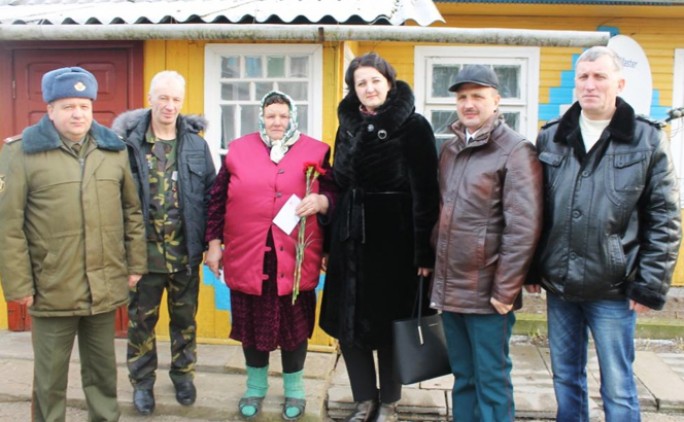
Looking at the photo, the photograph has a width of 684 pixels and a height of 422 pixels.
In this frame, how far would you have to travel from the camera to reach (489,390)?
2885 millimetres

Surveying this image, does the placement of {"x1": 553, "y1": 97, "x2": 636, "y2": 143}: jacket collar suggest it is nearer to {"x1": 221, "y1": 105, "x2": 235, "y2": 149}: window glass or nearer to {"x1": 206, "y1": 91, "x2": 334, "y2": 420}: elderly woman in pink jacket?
{"x1": 206, "y1": 91, "x2": 334, "y2": 420}: elderly woman in pink jacket

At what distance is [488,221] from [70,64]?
11.1 ft

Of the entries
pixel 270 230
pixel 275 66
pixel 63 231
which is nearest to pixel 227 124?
pixel 275 66

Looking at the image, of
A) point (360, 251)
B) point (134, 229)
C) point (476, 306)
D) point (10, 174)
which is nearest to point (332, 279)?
point (360, 251)

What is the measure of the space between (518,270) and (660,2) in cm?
372

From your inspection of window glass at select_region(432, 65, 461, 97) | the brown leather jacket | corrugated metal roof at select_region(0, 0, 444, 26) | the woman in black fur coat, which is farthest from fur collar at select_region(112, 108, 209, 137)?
window glass at select_region(432, 65, 461, 97)

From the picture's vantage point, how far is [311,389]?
12.6 ft

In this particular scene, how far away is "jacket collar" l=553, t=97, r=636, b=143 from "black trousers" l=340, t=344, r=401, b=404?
1.40 m

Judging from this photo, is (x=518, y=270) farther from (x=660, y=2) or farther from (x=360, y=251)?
(x=660, y=2)

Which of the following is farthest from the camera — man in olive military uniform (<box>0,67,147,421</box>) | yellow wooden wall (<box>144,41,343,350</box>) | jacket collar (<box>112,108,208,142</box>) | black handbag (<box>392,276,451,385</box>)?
yellow wooden wall (<box>144,41,343,350</box>)

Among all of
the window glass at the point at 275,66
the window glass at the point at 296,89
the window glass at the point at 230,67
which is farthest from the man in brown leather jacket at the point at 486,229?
the window glass at the point at 230,67

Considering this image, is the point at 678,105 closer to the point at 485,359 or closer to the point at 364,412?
the point at 485,359

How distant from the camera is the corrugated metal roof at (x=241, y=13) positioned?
4094mm

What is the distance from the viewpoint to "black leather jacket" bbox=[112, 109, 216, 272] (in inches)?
130
